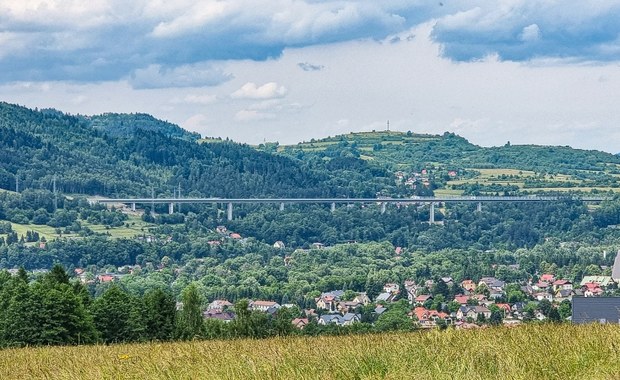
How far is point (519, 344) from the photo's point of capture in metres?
9.08

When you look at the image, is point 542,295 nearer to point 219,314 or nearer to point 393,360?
point 219,314

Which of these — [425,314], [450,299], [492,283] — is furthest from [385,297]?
[425,314]

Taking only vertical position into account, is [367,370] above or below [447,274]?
above

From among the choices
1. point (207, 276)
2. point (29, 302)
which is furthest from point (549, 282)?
point (29, 302)

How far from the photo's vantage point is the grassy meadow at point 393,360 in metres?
7.85

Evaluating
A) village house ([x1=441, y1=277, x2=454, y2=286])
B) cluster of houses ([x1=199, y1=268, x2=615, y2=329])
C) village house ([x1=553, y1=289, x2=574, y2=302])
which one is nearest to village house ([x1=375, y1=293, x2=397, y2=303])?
cluster of houses ([x1=199, y1=268, x2=615, y2=329])

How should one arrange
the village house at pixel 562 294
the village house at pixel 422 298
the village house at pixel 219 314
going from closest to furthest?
the village house at pixel 219 314, the village house at pixel 562 294, the village house at pixel 422 298

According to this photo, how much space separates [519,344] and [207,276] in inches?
6108

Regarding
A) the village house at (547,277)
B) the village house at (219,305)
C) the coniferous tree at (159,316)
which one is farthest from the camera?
the village house at (547,277)

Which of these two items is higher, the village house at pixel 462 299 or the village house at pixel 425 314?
the village house at pixel 425 314

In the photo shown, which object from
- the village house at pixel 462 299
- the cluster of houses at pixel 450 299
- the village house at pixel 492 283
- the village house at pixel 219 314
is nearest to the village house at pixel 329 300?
the cluster of houses at pixel 450 299

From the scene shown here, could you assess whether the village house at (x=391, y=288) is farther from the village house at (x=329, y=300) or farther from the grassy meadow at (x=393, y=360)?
the grassy meadow at (x=393, y=360)

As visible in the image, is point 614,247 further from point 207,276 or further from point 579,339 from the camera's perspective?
point 579,339

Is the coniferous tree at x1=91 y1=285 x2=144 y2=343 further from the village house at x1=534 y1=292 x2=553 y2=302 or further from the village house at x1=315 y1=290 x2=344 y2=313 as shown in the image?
the village house at x1=534 y1=292 x2=553 y2=302
